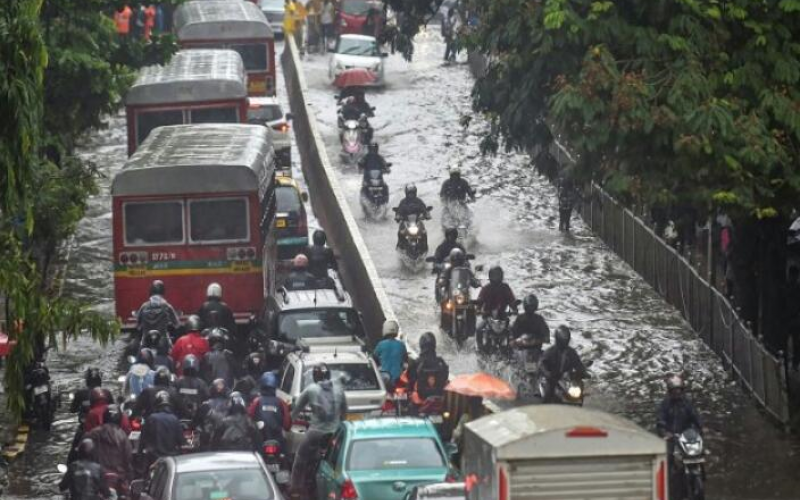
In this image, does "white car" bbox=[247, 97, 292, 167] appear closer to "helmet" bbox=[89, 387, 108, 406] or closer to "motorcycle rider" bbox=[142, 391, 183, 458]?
"helmet" bbox=[89, 387, 108, 406]

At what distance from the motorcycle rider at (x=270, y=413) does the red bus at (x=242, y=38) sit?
2624cm

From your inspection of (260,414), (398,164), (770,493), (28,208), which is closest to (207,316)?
(260,414)

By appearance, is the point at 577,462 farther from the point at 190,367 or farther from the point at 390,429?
the point at 190,367

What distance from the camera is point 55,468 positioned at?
2255 cm

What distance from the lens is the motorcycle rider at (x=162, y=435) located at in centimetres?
1948

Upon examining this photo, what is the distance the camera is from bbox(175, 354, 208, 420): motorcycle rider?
2097 cm

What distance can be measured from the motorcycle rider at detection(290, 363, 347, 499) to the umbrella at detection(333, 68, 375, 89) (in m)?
31.1

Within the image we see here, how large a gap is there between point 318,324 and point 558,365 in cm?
373

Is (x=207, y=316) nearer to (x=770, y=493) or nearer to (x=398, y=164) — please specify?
(x=770, y=493)

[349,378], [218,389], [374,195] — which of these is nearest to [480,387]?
[349,378]

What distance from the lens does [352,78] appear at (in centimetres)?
5125

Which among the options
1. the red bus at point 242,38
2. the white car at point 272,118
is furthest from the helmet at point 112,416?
the red bus at point 242,38

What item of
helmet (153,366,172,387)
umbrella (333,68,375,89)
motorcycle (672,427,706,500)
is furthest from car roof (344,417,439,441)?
umbrella (333,68,375,89)

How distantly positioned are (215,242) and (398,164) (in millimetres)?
17049
